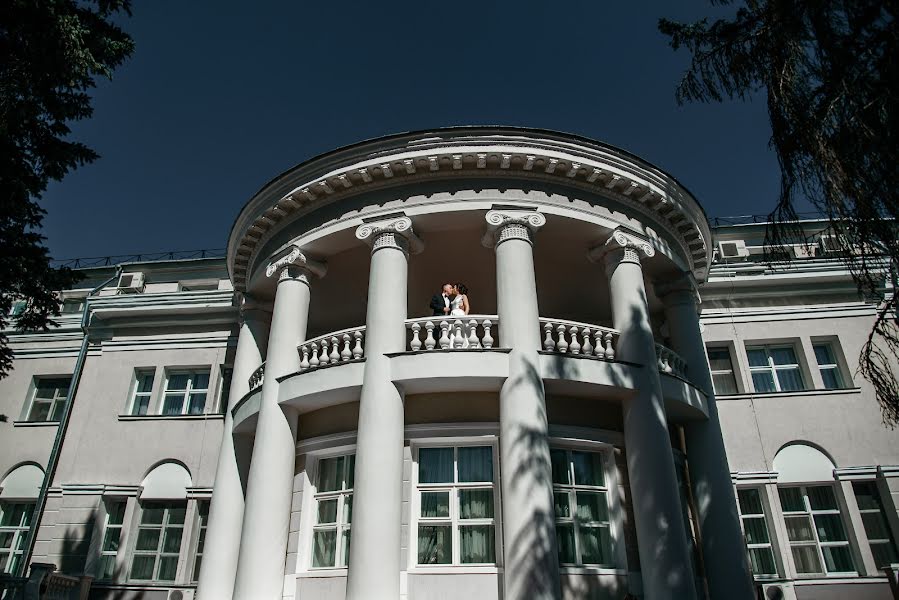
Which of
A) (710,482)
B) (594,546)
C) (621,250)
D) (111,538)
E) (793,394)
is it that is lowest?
(594,546)

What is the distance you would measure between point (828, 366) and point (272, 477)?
1402cm

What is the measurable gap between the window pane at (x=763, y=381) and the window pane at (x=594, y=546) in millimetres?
7842

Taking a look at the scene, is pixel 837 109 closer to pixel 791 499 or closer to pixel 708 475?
pixel 708 475

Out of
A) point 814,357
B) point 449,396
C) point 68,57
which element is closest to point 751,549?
point 814,357

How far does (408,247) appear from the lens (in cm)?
1268

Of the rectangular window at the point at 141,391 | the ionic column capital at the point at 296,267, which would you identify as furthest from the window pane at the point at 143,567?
the ionic column capital at the point at 296,267

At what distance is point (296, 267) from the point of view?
1361 cm

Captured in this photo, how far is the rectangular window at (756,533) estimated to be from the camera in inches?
575

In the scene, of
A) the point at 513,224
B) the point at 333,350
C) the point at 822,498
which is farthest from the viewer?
the point at 822,498

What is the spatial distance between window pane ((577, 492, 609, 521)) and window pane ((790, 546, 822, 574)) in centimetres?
634

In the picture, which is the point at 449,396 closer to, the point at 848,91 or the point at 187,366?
the point at 848,91

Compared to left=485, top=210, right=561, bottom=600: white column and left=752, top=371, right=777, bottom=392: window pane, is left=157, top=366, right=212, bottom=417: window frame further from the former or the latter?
left=752, top=371, right=777, bottom=392: window pane

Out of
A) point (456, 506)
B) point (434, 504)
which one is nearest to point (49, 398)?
point (434, 504)

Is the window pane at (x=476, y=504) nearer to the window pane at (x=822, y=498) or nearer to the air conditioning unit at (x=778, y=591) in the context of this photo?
the air conditioning unit at (x=778, y=591)
